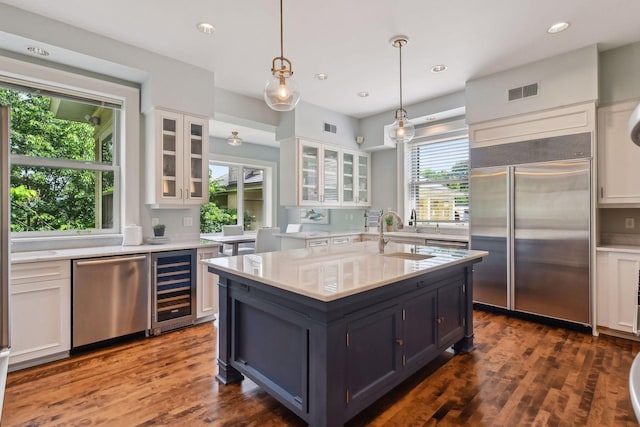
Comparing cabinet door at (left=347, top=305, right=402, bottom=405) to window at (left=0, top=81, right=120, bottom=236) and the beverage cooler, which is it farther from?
window at (left=0, top=81, right=120, bottom=236)

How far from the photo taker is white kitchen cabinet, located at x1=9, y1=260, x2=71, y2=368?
255 cm

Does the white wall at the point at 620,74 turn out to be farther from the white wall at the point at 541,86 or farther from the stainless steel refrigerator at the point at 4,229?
the stainless steel refrigerator at the point at 4,229

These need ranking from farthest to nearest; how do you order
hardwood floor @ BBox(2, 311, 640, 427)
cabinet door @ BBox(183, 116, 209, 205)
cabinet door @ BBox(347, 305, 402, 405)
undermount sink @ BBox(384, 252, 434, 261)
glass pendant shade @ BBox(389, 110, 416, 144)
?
cabinet door @ BBox(183, 116, 209, 205) < glass pendant shade @ BBox(389, 110, 416, 144) < undermount sink @ BBox(384, 252, 434, 261) < hardwood floor @ BBox(2, 311, 640, 427) < cabinet door @ BBox(347, 305, 402, 405)

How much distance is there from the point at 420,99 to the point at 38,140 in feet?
15.3

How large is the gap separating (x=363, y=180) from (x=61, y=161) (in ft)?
14.3

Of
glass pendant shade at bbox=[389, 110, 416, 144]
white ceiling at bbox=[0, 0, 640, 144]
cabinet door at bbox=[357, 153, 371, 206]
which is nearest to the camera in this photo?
white ceiling at bbox=[0, 0, 640, 144]

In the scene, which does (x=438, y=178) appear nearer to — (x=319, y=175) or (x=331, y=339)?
(x=319, y=175)

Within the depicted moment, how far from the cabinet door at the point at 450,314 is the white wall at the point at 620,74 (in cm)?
256

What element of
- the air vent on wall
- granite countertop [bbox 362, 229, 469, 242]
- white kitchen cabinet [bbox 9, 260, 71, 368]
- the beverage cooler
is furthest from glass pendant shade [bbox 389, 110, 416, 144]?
white kitchen cabinet [bbox 9, 260, 71, 368]

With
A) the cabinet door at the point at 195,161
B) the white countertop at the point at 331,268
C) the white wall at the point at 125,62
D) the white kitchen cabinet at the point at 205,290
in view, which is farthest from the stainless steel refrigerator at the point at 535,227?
the white wall at the point at 125,62

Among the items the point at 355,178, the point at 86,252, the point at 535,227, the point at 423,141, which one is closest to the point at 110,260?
the point at 86,252

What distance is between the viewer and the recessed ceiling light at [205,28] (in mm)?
2889

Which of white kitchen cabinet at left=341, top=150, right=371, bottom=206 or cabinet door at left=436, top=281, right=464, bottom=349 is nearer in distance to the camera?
cabinet door at left=436, top=281, right=464, bottom=349

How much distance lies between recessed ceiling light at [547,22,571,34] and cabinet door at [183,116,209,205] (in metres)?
3.62
